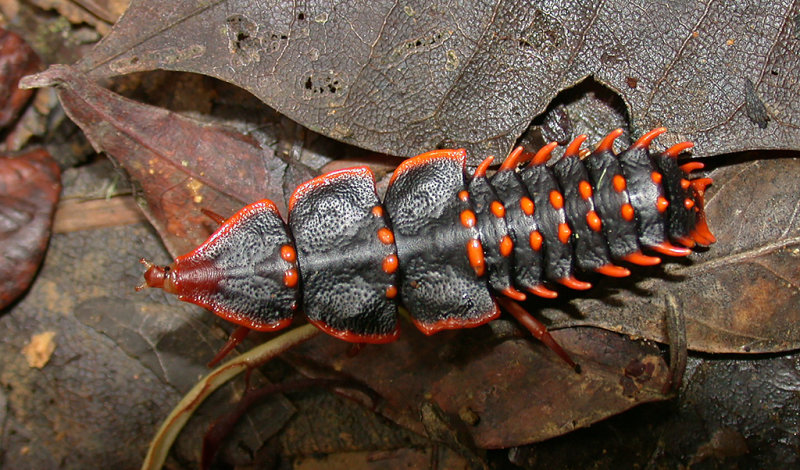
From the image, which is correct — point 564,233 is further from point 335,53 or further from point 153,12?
point 153,12

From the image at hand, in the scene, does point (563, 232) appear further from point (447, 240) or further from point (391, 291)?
point (391, 291)

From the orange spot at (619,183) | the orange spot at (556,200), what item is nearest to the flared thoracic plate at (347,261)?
the orange spot at (556,200)

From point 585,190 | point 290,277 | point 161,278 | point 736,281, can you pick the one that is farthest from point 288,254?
point 736,281

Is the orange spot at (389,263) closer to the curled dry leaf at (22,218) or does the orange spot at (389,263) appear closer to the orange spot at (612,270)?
the orange spot at (612,270)

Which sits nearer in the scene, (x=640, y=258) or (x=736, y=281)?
(x=640, y=258)

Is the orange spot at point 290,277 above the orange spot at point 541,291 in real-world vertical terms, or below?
below

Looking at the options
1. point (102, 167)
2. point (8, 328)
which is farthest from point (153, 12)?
point (8, 328)

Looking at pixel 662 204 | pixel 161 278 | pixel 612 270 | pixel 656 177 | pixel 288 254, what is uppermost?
pixel 656 177

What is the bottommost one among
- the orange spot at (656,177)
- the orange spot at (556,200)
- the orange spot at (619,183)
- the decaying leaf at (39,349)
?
the decaying leaf at (39,349)
